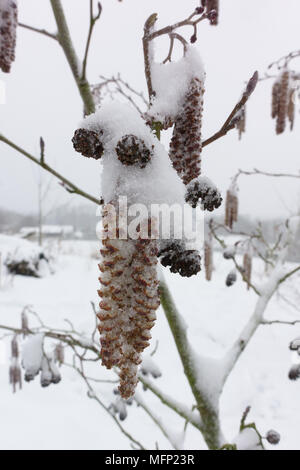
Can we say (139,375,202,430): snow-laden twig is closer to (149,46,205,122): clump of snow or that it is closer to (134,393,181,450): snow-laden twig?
(134,393,181,450): snow-laden twig

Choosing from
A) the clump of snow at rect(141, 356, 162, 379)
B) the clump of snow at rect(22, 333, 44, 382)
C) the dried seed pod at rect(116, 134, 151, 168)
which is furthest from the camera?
the clump of snow at rect(141, 356, 162, 379)

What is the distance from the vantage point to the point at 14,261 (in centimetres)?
877

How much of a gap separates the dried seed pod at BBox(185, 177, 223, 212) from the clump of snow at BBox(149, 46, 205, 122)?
124 millimetres

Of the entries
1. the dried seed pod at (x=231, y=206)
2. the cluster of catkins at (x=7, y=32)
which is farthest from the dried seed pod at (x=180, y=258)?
the dried seed pod at (x=231, y=206)

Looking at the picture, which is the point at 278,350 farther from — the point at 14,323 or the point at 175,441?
the point at 14,323

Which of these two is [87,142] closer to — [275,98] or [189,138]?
[189,138]

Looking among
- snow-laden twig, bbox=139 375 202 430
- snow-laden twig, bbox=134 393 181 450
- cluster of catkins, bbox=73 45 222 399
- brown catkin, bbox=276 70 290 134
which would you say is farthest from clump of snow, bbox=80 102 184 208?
snow-laden twig, bbox=134 393 181 450

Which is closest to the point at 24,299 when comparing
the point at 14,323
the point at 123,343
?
the point at 14,323

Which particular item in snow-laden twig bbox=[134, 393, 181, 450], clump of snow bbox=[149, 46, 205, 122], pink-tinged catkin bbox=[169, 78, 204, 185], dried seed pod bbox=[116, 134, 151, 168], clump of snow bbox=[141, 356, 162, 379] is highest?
clump of snow bbox=[149, 46, 205, 122]

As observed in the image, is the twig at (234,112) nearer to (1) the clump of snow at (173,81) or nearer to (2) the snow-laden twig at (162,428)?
(1) the clump of snow at (173,81)

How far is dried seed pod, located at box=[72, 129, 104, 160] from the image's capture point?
0.40 meters

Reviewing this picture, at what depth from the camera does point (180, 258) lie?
44cm

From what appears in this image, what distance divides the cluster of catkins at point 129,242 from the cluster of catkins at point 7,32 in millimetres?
586

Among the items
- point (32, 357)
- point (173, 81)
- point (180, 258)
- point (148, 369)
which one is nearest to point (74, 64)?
point (173, 81)
